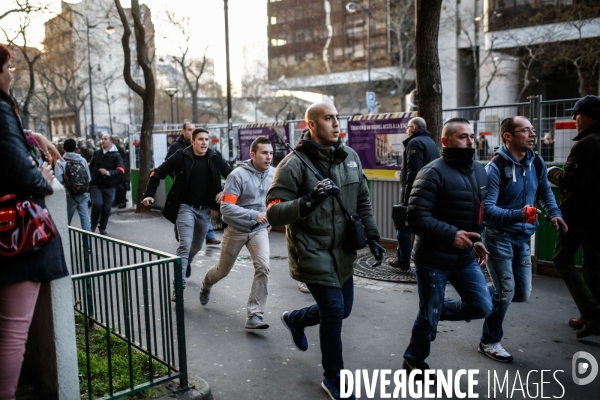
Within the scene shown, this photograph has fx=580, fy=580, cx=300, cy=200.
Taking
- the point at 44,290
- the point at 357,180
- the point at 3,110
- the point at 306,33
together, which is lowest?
the point at 44,290

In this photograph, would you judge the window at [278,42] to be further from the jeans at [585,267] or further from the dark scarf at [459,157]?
the dark scarf at [459,157]

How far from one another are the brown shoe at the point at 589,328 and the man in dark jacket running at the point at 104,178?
8.70 meters

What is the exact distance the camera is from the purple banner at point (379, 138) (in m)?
9.73

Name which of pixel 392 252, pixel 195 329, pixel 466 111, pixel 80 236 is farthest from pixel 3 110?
pixel 466 111

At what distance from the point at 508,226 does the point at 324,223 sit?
1584mm

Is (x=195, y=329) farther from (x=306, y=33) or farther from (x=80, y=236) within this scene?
(x=306, y=33)

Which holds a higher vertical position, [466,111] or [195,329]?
[466,111]

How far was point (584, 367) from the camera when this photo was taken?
179 inches

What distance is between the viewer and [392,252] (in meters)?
9.17

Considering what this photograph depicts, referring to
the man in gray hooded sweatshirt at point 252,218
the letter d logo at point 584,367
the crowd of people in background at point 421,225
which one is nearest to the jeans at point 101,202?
the man in gray hooded sweatshirt at point 252,218

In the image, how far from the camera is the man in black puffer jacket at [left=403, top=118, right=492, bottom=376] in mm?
4047

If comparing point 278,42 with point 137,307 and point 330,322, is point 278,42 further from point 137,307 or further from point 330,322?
point 330,322

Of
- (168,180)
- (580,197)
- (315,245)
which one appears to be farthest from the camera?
(168,180)

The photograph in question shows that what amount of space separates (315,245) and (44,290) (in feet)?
5.64
